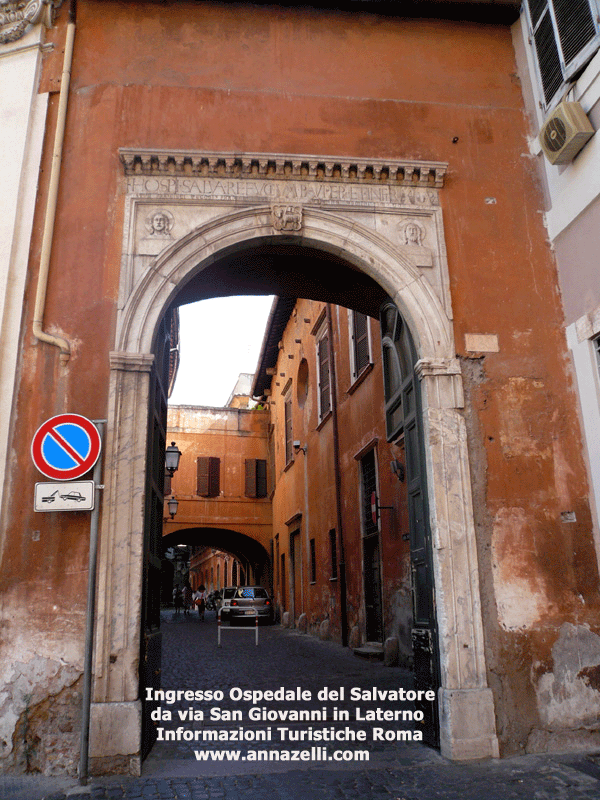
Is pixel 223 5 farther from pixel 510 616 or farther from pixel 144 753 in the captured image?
pixel 144 753

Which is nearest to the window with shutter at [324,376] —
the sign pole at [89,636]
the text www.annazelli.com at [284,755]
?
the text www.annazelli.com at [284,755]

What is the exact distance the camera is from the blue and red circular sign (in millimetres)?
5051

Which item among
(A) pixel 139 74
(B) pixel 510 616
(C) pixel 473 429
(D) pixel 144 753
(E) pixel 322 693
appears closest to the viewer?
(D) pixel 144 753

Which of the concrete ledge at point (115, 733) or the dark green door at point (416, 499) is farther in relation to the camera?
the dark green door at point (416, 499)

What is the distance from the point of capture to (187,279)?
615 centimetres

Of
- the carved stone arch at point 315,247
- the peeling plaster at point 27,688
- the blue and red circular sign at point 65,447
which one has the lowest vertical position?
the peeling plaster at point 27,688

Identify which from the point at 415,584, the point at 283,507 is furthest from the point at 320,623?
the point at 415,584

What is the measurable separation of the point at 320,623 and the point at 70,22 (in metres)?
12.1

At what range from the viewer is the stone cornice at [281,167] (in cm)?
624

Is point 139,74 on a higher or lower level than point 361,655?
higher

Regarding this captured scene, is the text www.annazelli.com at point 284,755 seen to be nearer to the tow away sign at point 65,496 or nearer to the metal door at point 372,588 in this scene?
the tow away sign at point 65,496

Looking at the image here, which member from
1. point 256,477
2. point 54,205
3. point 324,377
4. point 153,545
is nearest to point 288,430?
point 324,377

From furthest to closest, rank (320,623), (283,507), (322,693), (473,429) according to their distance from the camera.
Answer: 1. (283,507)
2. (320,623)
3. (322,693)
4. (473,429)

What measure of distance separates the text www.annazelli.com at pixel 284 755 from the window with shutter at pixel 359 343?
7352mm
